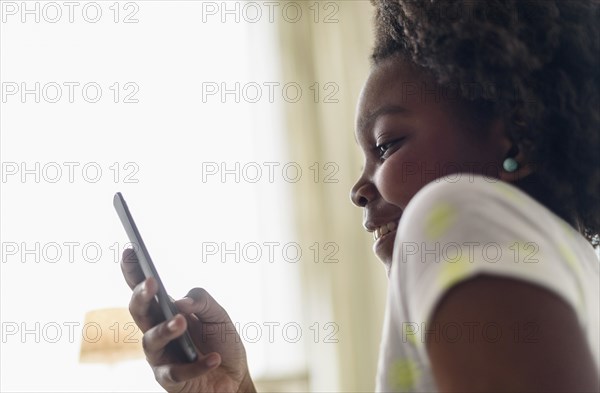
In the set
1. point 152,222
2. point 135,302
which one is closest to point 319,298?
point 152,222

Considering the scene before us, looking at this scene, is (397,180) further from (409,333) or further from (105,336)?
(105,336)

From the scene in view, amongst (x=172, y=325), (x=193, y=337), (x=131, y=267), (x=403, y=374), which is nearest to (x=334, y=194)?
(x=193, y=337)

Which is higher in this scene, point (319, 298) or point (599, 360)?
point (599, 360)

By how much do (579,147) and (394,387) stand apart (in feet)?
0.80

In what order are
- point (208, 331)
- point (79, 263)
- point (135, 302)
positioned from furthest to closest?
point (79, 263) → point (208, 331) → point (135, 302)

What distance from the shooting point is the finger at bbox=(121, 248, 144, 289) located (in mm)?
794

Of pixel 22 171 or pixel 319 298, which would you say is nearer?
pixel 22 171

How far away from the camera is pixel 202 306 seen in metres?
0.88

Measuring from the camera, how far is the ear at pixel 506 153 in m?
0.61

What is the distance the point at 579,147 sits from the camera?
0.58m

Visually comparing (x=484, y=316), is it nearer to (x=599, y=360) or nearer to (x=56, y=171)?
(x=599, y=360)

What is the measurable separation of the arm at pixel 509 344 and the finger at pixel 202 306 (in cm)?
49

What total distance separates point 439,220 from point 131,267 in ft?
1.45

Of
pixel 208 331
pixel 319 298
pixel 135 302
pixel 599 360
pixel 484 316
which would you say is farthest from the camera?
pixel 319 298
